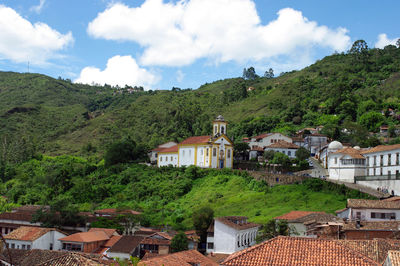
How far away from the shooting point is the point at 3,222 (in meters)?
48.1

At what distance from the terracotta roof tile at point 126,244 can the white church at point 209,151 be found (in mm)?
26366

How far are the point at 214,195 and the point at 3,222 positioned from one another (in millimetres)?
23158

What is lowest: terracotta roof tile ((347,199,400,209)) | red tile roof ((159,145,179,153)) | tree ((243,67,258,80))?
terracotta roof tile ((347,199,400,209))

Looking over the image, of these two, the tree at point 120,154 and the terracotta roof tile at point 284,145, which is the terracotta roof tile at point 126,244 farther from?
the tree at point 120,154

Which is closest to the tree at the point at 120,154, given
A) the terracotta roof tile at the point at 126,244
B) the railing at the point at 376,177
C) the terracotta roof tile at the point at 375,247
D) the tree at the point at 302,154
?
the tree at the point at 302,154

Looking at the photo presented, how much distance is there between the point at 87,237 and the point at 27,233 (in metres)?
5.98

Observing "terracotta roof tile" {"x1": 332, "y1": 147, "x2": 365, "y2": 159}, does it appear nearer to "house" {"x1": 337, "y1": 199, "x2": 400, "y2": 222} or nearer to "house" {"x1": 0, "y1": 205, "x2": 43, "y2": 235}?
"house" {"x1": 337, "y1": 199, "x2": 400, "y2": 222}

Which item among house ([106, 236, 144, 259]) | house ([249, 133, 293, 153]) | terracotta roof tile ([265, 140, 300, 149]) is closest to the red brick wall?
house ([106, 236, 144, 259])

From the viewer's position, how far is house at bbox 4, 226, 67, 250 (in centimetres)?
4094

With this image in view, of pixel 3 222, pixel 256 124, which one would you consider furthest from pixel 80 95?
pixel 3 222

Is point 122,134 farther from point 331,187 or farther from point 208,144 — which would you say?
point 331,187

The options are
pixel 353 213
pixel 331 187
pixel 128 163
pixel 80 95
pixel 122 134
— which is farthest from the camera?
pixel 80 95

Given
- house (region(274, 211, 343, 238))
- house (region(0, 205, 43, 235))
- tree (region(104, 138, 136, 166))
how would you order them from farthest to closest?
tree (region(104, 138, 136, 166))
house (region(0, 205, 43, 235))
house (region(274, 211, 343, 238))

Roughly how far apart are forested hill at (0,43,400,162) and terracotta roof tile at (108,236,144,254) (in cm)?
3529
